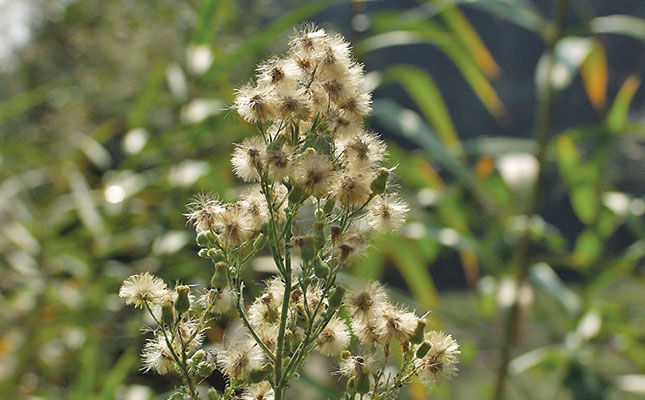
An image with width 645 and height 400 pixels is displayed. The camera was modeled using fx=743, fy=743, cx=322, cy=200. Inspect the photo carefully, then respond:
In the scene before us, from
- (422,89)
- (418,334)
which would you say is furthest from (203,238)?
(422,89)

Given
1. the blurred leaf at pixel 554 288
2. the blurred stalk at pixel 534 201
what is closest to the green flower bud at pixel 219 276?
the blurred stalk at pixel 534 201

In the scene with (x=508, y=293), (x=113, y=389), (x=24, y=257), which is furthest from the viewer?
(x=24, y=257)

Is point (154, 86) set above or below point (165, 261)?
above

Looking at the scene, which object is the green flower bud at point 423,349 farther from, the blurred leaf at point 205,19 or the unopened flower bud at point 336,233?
the blurred leaf at point 205,19

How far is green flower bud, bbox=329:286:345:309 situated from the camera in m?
0.39

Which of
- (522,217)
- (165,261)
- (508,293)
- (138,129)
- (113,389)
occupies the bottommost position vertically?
(113,389)

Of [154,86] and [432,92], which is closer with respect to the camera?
[432,92]

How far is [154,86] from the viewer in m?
1.44

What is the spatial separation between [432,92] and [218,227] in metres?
0.91

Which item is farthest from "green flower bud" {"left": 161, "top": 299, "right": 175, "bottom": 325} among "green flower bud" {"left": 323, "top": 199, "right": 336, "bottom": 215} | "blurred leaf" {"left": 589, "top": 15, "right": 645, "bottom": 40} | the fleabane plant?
"blurred leaf" {"left": 589, "top": 15, "right": 645, "bottom": 40}

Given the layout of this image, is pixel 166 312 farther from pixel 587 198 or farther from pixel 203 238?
pixel 587 198

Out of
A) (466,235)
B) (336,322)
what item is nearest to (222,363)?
(336,322)

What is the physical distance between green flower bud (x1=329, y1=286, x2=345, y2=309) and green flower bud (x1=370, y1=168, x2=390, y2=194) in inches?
2.2

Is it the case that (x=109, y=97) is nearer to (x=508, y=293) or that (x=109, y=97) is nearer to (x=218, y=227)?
(x=508, y=293)
